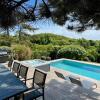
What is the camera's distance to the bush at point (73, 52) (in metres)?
15.0

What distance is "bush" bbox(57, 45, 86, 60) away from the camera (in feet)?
49.2

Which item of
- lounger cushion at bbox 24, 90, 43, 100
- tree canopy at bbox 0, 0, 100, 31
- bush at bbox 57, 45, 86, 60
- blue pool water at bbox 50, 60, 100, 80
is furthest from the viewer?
bush at bbox 57, 45, 86, 60

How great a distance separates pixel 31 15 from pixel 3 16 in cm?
70

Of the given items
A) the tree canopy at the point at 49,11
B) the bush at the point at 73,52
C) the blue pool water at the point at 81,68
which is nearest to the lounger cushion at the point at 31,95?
the tree canopy at the point at 49,11

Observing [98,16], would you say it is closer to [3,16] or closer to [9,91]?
[3,16]

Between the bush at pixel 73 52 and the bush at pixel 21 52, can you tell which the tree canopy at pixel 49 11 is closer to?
the bush at pixel 21 52

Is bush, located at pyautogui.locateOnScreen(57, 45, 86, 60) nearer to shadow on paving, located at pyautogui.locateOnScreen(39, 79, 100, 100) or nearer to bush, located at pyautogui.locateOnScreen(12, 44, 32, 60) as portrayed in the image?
bush, located at pyautogui.locateOnScreen(12, 44, 32, 60)

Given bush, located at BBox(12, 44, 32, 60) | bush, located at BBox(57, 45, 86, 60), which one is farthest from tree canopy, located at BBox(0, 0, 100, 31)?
bush, located at BBox(57, 45, 86, 60)

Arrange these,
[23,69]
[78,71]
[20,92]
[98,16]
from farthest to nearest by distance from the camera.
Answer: [78,71]
[23,69]
[20,92]
[98,16]

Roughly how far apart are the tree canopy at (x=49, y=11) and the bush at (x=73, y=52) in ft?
35.1

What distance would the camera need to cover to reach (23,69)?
5.95m

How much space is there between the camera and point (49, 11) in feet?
12.4

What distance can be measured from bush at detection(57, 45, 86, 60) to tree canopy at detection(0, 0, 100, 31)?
1069 cm

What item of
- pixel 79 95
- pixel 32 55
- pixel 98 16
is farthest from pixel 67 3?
pixel 32 55
